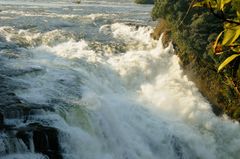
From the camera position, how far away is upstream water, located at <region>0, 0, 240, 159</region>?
12.9 metres

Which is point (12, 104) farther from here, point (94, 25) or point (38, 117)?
point (94, 25)

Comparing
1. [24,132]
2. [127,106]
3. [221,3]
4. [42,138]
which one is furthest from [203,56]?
[221,3]

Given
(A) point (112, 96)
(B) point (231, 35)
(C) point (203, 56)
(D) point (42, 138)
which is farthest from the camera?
(C) point (203, 56)

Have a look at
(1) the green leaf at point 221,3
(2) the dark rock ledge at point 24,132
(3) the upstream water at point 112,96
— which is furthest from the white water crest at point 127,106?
(1) the green leaf at point 221,3

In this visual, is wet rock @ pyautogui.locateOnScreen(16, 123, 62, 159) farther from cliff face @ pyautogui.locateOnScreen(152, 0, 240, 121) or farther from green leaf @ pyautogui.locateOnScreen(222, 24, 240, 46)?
green leaf @ pyautogui.locateOnScreen(222, 24, 240, 46)

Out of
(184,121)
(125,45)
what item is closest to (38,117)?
(184,121)

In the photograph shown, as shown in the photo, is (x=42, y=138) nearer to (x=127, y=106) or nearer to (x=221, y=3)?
(x=127, y=106)

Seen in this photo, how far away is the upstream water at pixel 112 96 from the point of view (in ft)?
42.4

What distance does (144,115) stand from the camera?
1598 centimetres

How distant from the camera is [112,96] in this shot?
17641mm

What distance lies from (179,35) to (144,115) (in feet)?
25.3

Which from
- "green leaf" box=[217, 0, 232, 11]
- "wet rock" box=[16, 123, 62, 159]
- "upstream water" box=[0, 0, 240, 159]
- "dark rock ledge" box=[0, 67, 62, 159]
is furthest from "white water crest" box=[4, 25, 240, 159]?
"green leaf" box=[217, 0, 232, 11]

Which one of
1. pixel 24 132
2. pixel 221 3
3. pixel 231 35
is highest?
pixel 221 3

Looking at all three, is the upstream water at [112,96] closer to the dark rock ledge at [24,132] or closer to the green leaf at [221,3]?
the dark rock ledge at [24,132]
